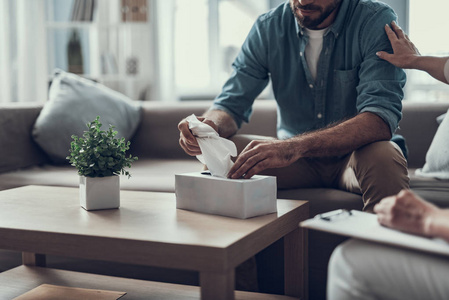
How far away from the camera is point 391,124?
4.98 feet

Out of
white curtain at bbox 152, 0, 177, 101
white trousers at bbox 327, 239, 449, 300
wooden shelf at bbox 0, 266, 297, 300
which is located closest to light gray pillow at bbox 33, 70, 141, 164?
wooden shelf at bbox 0, 266, 297, 300

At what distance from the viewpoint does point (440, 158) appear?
1751 mm

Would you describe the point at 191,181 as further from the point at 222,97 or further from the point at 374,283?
the point at 222,97

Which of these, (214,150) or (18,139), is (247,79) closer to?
(214,150)

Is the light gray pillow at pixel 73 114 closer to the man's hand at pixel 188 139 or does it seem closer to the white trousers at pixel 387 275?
the man's hand at pixel 188 139

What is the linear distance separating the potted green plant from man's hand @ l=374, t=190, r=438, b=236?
0.67 meters

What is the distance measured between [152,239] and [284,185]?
2.43 feet

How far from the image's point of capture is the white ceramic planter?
4.27 ft

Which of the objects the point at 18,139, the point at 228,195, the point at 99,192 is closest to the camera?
the point at 228,195

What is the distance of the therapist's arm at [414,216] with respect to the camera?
84cm

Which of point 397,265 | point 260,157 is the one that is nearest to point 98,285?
point 260,157

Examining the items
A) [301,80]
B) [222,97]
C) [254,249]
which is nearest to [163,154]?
[222,97]

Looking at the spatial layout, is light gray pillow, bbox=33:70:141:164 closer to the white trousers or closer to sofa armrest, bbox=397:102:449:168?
sofa armrest, bbox=397:102:449:168

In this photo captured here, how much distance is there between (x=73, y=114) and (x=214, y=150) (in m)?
1.24
